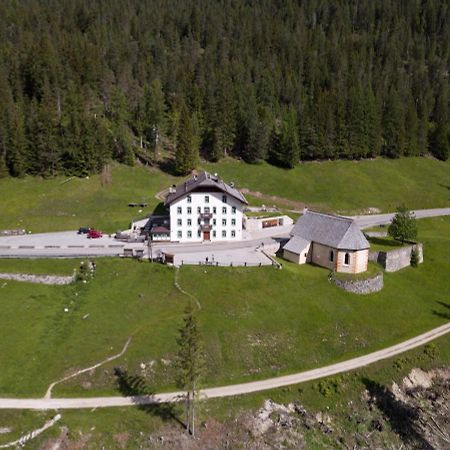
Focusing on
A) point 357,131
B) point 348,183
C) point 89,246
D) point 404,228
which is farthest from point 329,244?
point 357,131

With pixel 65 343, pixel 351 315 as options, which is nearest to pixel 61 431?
pixel 65 343

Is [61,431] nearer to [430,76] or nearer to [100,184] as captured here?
[100,184]

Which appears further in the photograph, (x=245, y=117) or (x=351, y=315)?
(x=245, y=117)

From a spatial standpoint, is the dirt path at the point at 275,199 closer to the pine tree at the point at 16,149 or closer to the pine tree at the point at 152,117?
the pine tree at the point at 152,117

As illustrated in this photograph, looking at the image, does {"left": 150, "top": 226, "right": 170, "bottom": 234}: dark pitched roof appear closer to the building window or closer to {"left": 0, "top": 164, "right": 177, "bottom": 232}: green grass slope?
{"left": 0, "top": 164, "right": 177, "bottom": 232}: green grass slope

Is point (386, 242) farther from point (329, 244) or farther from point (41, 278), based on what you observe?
point (41, 278)

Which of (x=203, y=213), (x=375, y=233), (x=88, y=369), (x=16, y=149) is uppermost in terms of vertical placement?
(x=16, y=149)

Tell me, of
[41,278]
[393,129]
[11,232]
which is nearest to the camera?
[41,278]
